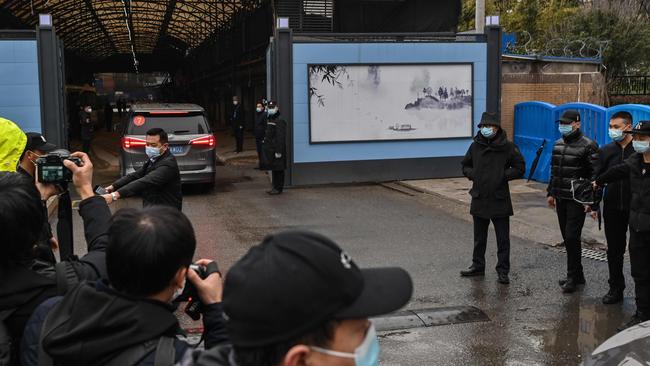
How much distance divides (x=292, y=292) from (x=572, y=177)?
598 cm

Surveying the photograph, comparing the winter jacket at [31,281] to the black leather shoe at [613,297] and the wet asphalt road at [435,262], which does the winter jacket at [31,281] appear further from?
the black leather shoe at [613,297]

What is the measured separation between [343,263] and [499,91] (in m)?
14.1

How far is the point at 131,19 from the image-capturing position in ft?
123

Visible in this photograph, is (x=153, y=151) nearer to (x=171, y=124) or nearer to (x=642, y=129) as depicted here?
(x=642, y=129)

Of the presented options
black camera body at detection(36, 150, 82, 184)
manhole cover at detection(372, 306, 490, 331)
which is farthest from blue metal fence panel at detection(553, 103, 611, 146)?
black camera body at detection(36, 150, 82, 184)

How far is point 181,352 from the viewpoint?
74.5 inches

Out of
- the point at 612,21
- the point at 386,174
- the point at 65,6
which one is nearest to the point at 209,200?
the point at 386,174

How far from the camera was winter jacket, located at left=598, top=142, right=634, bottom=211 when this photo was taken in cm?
633

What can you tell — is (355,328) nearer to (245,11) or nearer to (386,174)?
(386,174)

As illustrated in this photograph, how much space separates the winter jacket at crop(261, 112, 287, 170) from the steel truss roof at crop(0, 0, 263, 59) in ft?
42.3

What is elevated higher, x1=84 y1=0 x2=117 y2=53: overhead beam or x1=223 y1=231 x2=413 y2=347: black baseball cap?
x1=84 y1=0 x2=117 y2=53: overhead beam

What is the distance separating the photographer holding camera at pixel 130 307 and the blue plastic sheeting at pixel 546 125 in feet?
34.4

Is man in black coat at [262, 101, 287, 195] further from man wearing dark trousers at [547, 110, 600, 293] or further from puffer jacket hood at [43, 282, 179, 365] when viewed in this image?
puffer jacket hood at [43, 282, 179, 365]

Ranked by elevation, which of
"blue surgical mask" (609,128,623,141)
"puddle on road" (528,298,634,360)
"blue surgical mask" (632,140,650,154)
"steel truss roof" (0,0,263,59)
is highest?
"steel truss roof" (0,0,263,59)
